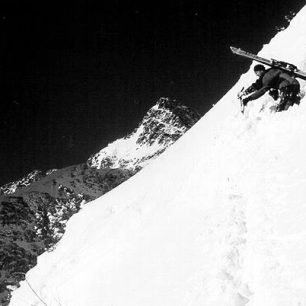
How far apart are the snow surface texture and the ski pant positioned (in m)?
0.24

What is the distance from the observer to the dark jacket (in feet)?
36.9

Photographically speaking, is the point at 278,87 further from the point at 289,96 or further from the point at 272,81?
the point at 289,96

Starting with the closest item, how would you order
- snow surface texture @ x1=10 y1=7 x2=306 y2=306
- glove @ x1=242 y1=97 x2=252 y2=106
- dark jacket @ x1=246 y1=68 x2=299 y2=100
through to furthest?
1. snow surface texture @ x1=10 y1=7 x2=306 y2=306
2. dark jacket @ x1=246 y1=68 x2=299 y2=100
3. glove @ x1=242 y1=97 x2=252 y2=106

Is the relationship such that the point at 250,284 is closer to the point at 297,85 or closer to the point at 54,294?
the point at 297,85

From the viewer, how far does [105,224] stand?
16.2 metres

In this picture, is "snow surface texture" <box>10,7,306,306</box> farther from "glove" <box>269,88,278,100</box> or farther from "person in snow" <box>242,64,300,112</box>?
"glove" <box>269,88,278,100</box>

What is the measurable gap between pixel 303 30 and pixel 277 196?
35.3ft

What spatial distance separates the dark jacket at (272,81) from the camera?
11255 mm

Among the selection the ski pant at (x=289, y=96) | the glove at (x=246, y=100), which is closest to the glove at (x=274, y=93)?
the ski pant at (x=289, y=96)

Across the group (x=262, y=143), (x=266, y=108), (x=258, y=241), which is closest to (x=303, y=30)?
(x=266, y=108)

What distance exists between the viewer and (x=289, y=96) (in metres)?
11.1

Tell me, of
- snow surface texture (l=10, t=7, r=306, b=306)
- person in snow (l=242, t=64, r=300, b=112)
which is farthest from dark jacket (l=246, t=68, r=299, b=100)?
snow surface texture (l=10, t=7, r=306, b=306)

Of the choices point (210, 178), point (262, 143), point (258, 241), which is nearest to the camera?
point (258, 241)

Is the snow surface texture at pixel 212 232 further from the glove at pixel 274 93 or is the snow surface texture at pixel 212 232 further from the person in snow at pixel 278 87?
the glove at pixel 274 93
